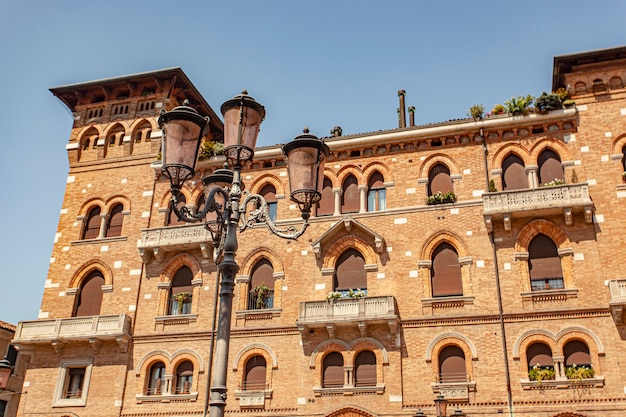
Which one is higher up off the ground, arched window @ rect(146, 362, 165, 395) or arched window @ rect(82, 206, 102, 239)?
arched window @ rect(82, 206, 102, 239)

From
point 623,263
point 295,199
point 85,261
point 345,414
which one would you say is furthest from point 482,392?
point 85,261

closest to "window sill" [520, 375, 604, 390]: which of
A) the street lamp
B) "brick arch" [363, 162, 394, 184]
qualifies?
"brick arch" [363, 162, 394, 184]

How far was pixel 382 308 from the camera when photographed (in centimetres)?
2153

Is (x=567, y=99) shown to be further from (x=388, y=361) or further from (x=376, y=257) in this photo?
(x=388, y=361)

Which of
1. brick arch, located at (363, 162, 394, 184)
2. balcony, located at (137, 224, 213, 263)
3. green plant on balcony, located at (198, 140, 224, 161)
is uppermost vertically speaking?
green plant on balcony, located at (198, 140, 224, 161)

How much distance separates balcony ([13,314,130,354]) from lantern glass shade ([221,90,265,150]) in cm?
1633

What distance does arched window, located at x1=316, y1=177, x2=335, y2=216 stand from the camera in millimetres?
24891

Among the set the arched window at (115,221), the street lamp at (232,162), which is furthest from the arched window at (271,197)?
the street lamp at (232,162)

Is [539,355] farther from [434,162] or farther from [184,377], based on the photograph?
[184,377]

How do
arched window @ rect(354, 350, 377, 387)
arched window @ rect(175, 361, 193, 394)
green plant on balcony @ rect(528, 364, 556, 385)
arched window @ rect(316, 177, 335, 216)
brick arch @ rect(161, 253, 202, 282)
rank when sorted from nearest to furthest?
green plant on balcony @ rect(528, 364, 556, 385) → arched window @ rect(354, 350, 377, 387) → arched window @ rect(175, 361, 193, 394) → arched window @ rect(316, 177, 335, 216) → brick arch @ rect(161, 253, 202, 282)

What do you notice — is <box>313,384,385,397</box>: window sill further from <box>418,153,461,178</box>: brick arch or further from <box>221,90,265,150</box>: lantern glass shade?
<box>221,90,265,150</box>: lantern glass shade

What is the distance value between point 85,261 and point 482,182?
1710 centimetres

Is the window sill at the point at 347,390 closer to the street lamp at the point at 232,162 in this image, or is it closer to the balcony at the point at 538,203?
the balcony at the point at 538,203

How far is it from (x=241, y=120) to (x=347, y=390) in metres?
13.9
